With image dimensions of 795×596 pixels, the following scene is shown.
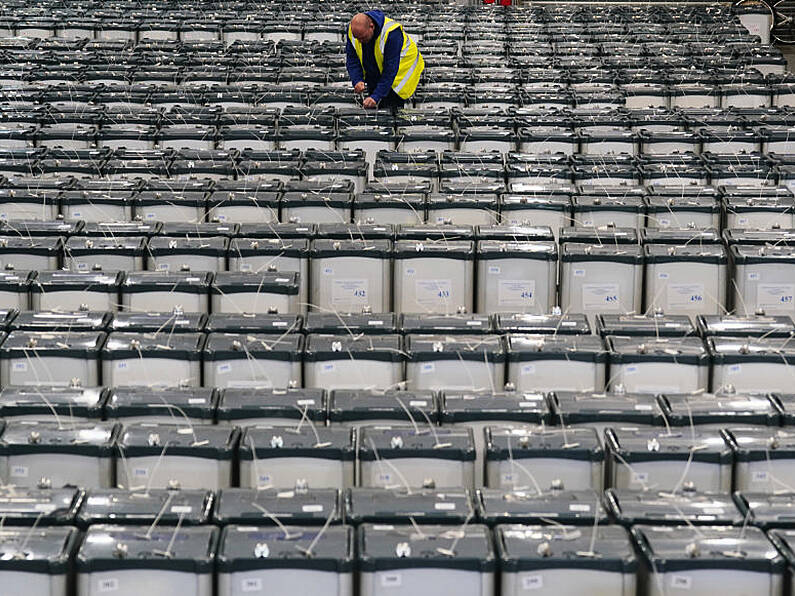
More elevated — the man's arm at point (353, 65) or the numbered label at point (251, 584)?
the man's arm at point (353, 65)

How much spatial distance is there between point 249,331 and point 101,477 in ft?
5.66

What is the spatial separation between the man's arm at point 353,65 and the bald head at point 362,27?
0.37 m

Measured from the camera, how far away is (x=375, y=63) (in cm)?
1300

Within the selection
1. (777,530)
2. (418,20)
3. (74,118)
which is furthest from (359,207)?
(418,20)

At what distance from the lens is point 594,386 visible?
7.21 metres

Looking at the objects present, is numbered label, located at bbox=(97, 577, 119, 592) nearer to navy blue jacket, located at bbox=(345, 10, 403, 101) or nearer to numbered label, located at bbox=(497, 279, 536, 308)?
numbered label, located at bbox=(497, 279, 536, 308)

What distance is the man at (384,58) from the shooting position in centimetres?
1273

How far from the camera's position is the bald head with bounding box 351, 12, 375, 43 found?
12.5 m

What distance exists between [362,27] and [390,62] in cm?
48

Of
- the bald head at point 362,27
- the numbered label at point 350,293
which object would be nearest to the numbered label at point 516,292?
the numbered label at point 350,293

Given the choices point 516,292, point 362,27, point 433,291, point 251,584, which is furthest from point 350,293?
point 362,27

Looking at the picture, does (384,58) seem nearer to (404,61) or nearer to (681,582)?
(404,61)

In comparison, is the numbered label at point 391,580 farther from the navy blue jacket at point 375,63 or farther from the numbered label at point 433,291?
the navy blue jacket at point 375,63

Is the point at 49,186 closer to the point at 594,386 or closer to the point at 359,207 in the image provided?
the point at 359,207
